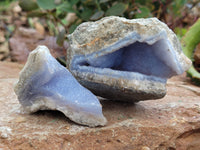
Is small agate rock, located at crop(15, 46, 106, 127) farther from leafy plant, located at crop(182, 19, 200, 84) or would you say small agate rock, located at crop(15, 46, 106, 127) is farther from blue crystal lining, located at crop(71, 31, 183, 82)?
leafy plant, located at crop(182, 19, 200, 84)

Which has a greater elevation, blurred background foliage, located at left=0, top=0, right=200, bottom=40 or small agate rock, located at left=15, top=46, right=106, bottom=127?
blurred background foliage, located at left=0, top=0, right=200, bottom=40

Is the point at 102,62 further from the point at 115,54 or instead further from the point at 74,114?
the point at 74,114

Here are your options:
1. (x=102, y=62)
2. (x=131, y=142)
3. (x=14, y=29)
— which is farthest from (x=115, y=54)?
(x=14, y=29)

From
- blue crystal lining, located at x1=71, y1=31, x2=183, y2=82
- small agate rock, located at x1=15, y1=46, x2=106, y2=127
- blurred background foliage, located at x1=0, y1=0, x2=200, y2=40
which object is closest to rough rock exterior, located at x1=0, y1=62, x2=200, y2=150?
small agate rock, located at x1=15, y1=46, x2=106, y2=127

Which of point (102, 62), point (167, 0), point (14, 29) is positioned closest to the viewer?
point (102, 62)

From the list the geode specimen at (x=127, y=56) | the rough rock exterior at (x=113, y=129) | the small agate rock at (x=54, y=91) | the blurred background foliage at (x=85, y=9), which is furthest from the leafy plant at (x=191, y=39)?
the small agate rock at (x=54, y=91)

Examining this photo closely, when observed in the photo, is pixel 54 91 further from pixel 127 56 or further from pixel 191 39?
→ pixel 191 39
